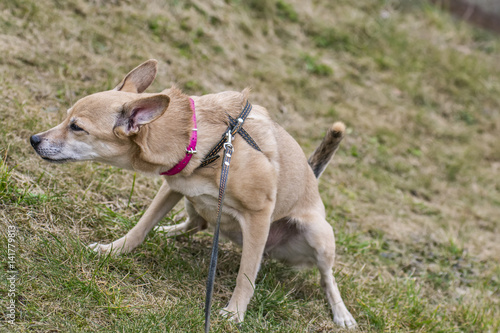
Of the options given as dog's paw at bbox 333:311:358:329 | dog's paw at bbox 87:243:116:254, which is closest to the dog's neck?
dog's paw at bbox 87:243:116:254

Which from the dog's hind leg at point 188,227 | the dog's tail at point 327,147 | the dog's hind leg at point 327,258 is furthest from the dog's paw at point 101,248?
the dog's tail at point 327,147

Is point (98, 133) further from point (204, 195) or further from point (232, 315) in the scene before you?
point (232, 315)

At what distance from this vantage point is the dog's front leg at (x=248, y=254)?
3.47m

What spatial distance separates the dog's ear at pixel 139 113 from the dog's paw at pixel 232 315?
4.59 ft

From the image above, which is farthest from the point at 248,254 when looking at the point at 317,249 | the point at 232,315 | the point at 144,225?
the point at 144,225

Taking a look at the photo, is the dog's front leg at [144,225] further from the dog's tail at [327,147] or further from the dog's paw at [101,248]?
the dog's tail at [327,147]

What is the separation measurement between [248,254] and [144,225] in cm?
83

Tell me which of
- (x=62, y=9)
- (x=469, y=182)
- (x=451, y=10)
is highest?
(x=451, y=10)

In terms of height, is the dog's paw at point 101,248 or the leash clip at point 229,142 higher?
the leash clip at point 229,142

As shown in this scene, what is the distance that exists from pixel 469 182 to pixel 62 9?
613cm

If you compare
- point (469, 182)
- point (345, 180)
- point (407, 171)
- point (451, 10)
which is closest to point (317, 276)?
point (345, 180)

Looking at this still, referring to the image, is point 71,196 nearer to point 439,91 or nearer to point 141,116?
point 141,116

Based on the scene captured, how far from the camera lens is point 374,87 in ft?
27.6

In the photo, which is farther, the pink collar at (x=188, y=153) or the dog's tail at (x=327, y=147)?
the dog's tail at (x=327, y=147)
